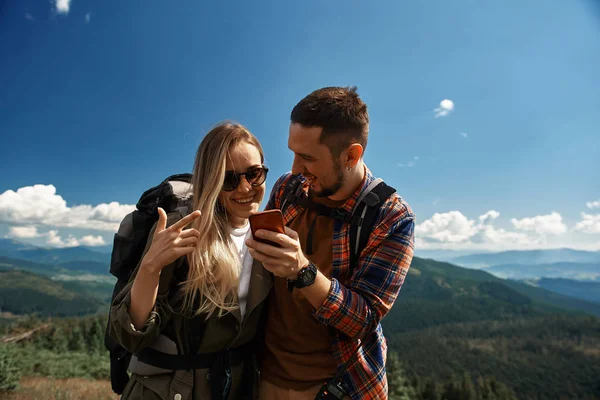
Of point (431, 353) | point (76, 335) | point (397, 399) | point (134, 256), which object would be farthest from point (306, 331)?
point (431, 353)

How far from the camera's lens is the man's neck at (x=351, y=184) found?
315 centimetres

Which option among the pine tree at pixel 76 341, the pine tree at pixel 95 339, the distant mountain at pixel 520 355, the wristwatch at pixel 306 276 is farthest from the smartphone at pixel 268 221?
the distant mountain at pixel 520 355

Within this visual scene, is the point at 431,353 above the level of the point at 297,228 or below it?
below

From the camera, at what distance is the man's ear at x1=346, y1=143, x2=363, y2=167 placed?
3.16m

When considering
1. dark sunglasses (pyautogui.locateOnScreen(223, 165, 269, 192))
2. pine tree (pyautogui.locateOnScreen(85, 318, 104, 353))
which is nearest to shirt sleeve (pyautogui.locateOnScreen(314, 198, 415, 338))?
dark sunglasses (pyautogui.locateOnScreen(223, 165, 269, 192))

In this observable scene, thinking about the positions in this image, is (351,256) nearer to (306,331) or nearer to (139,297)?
(306,331)

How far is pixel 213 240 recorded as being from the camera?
10.1ft

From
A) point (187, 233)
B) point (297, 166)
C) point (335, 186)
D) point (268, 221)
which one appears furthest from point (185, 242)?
point (335, 186)

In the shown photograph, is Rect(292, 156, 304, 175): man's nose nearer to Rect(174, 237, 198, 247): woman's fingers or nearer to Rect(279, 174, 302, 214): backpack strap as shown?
Rect(279, 174, 302, 214): backpack strap

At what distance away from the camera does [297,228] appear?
10.6 ft

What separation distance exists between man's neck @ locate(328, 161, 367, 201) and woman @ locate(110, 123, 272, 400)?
2.64ft

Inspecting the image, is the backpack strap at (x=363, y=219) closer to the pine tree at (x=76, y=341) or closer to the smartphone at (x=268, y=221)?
the smartphone at (x=268, y=221)

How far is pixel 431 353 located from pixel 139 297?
552 feet

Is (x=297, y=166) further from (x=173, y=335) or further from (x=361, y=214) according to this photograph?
(x=173, y=335)
